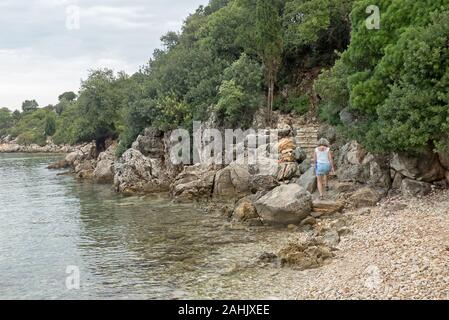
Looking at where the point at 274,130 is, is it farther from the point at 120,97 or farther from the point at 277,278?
the point at 120,97

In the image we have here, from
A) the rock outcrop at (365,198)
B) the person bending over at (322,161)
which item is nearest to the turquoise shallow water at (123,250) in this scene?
the person bending over at (322,161)

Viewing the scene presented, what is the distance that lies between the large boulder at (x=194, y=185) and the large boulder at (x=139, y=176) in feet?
12.4

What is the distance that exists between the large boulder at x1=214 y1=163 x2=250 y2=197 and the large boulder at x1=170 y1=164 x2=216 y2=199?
75 cm

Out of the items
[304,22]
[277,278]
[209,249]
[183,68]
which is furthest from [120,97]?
[277,278]

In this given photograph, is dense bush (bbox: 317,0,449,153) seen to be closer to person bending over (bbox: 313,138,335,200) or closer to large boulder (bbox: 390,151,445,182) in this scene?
large boulder (bbox: 390,151,445,182)

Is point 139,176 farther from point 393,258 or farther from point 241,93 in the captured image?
point 393,258

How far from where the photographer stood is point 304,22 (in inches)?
1484

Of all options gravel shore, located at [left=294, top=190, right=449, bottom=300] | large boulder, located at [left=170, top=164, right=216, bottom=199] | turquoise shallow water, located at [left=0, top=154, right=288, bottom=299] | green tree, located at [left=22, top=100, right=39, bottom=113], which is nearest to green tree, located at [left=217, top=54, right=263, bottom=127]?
large boulder, located at [left=170, top=164, right=216, bottom=199]

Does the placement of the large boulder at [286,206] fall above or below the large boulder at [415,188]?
below

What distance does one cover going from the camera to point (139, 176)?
36.1 meters

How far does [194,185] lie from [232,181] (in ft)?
8.90

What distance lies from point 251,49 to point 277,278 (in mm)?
28432

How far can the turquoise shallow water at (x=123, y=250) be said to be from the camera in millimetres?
13570

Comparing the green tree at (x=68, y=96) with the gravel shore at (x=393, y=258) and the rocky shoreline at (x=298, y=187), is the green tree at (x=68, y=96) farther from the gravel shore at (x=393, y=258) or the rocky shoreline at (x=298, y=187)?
the gravel shore at (x=393, y=258)
